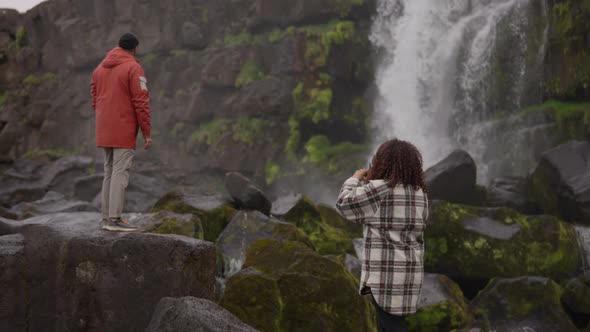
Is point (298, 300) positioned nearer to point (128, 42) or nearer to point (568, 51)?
point (128, 42)

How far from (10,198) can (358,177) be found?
20.2 m

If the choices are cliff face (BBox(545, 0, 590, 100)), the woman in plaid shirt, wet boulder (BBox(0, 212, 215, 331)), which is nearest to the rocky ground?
wet boulder (BBox(0, 212, 215, 331))

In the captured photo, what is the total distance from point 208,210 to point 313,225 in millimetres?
1976

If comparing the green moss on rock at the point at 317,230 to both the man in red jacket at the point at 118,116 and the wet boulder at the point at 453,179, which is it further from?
the man in red jacket at the point at 118,116

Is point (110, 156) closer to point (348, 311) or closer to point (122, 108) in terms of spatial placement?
point (122, 108)

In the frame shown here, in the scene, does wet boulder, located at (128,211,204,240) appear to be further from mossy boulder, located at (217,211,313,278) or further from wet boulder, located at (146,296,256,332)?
wet boulder, located at (146,296,256,332)

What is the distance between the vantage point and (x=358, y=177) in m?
4.09

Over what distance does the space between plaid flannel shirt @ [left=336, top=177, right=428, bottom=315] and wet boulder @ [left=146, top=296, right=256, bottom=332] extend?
3.26 feet

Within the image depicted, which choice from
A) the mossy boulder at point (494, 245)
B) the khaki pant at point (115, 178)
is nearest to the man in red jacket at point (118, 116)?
the khaki pant at point (115, 178)

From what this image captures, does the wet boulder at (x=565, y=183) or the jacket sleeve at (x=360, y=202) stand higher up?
the jacket sleeve at (x=360, y=202)

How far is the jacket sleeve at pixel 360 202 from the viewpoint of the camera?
12.6ft

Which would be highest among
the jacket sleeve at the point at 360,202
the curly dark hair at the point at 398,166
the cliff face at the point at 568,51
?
the cliff face at the point at 568,51

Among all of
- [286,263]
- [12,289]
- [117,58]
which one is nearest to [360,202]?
[286,263]

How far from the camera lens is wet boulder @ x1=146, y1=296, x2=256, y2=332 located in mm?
3877
